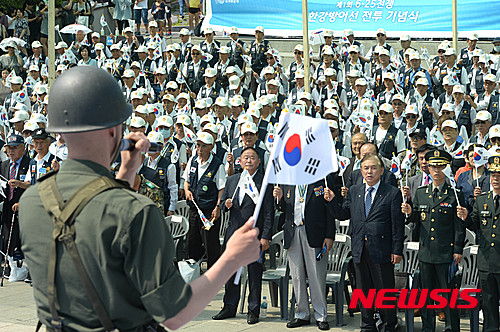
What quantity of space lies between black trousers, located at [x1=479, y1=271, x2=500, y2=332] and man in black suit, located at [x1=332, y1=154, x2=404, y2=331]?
0.93 metres

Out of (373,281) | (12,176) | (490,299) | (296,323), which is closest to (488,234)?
(490,299)

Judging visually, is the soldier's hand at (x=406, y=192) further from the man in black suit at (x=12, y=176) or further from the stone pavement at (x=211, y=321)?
the man in black suit at (x=12, y=176)

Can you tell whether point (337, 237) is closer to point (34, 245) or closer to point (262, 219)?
point (262, 219)

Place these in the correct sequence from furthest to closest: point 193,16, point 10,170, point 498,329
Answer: point 193,16, point 10,170, point 498,329

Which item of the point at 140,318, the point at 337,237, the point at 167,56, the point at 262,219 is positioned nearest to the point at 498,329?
the point at 337,237

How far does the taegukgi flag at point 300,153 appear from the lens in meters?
3.78

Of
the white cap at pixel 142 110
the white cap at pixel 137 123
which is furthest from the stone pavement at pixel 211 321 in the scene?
the white cap at pixel 142 110

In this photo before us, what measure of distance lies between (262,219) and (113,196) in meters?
7.01

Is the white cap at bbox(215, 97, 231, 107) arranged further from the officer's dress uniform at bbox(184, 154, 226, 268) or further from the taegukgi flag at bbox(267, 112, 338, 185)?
the taegukgi flag at bbox(267, 112, 338, 185)

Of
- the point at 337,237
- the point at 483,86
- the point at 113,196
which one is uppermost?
the point at 483,86

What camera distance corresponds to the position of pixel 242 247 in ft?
9.00

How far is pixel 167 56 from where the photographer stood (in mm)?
20422

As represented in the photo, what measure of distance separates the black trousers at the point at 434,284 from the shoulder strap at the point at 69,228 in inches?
258

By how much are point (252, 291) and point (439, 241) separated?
2.34 meters
